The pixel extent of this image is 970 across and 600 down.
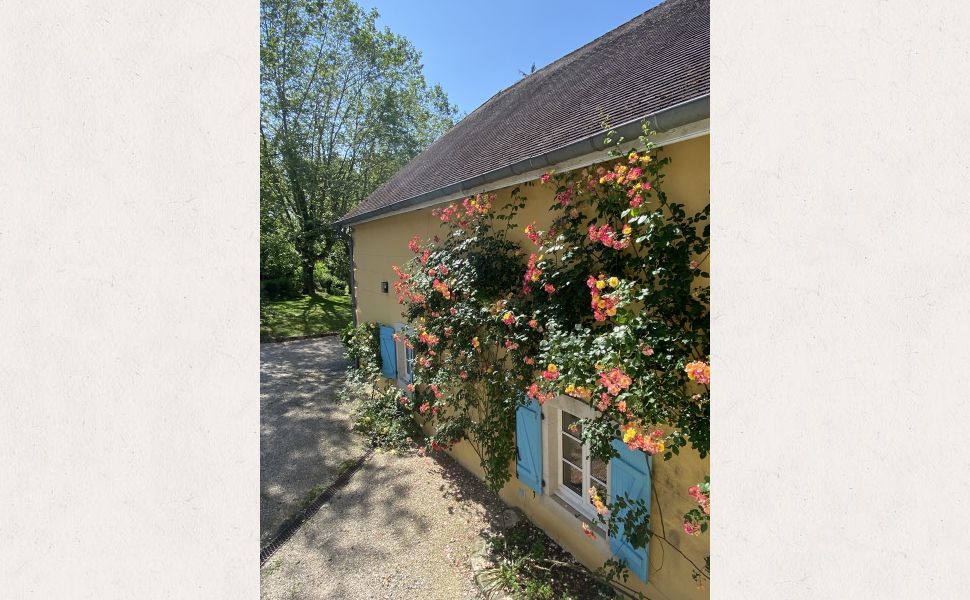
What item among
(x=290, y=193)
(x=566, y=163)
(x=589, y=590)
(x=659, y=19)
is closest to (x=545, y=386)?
(x=566, y=163)

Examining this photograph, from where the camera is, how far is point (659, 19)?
5.81 metres

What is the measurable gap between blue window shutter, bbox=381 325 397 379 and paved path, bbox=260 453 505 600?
2594mm

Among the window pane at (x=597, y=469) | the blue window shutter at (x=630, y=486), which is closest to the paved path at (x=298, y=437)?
the blue window shutter at (x=630, y=486)

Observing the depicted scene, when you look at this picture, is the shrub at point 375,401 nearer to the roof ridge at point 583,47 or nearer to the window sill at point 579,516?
the window sill at point 579,516

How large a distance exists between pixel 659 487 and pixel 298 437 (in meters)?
6.79

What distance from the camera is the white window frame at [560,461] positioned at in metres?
A: 4.18

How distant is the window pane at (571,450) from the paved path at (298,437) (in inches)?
129

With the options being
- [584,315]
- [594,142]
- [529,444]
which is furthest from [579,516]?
[594,142]
